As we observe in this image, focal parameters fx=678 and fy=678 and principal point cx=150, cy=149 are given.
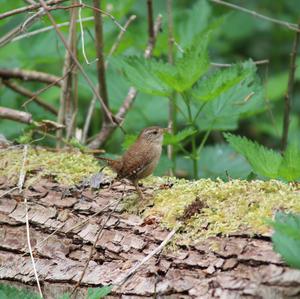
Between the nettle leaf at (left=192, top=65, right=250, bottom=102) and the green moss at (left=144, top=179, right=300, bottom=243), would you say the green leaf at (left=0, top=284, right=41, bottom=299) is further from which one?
the nettle leaf at (left=192, top=65, right=250, bottom=102)

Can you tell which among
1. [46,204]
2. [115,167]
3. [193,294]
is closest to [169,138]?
[115,167]

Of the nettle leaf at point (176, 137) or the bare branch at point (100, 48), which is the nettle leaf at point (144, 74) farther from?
the bare branch at point (100, 48)

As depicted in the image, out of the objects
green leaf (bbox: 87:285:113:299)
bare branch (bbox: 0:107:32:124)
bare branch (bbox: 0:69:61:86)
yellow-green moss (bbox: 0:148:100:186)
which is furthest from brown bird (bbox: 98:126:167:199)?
bare branch (bbox: 0:69:61:86)

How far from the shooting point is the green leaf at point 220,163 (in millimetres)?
4146

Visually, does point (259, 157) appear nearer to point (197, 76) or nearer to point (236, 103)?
point (197, 76)

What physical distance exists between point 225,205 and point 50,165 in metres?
1.04

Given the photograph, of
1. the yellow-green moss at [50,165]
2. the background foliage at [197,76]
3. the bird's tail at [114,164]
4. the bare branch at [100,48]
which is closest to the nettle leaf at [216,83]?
the background foliage at [197,76]

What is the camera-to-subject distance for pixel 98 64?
401cm

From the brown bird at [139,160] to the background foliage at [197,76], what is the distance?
0.15 metres

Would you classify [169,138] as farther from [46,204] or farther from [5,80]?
[5,80]

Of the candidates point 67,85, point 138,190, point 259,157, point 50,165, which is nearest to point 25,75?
point 67,85

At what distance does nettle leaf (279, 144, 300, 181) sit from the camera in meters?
2.88

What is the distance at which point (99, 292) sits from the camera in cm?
251

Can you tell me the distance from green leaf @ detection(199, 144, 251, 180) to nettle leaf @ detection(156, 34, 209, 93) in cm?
92
